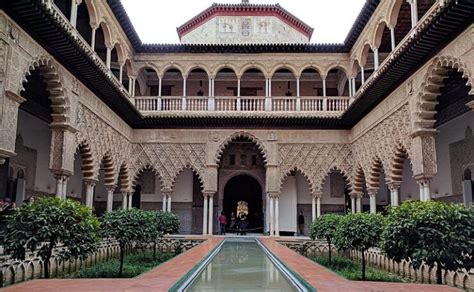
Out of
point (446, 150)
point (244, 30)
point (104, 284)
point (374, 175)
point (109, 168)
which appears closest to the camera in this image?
point (104, 284)

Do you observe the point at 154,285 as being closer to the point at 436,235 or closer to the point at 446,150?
the point at 436,235

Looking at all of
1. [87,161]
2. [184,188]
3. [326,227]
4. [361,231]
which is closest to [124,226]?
[87,161]

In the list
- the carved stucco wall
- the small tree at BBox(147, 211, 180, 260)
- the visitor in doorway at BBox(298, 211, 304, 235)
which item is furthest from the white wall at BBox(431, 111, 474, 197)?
the carved stucco wall

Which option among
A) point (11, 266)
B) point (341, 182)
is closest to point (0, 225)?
point (11, 266)

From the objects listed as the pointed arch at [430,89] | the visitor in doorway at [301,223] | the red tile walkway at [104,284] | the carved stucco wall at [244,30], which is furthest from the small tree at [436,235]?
the carved stucco wall at [244,30]

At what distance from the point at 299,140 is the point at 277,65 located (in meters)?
2.81

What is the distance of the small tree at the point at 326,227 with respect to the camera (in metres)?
10.3

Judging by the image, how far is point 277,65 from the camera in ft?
51.6

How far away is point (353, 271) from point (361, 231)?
1.41 meters

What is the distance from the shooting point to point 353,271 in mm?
9133

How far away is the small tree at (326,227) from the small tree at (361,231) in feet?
4.42

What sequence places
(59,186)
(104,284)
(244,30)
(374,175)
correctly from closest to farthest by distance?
1. (104,284)
2. (59,186)
3. (374,175)
4. (244,30)

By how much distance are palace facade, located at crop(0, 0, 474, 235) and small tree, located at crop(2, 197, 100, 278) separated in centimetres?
158

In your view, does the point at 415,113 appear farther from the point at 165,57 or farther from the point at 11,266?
the point at 165,57
